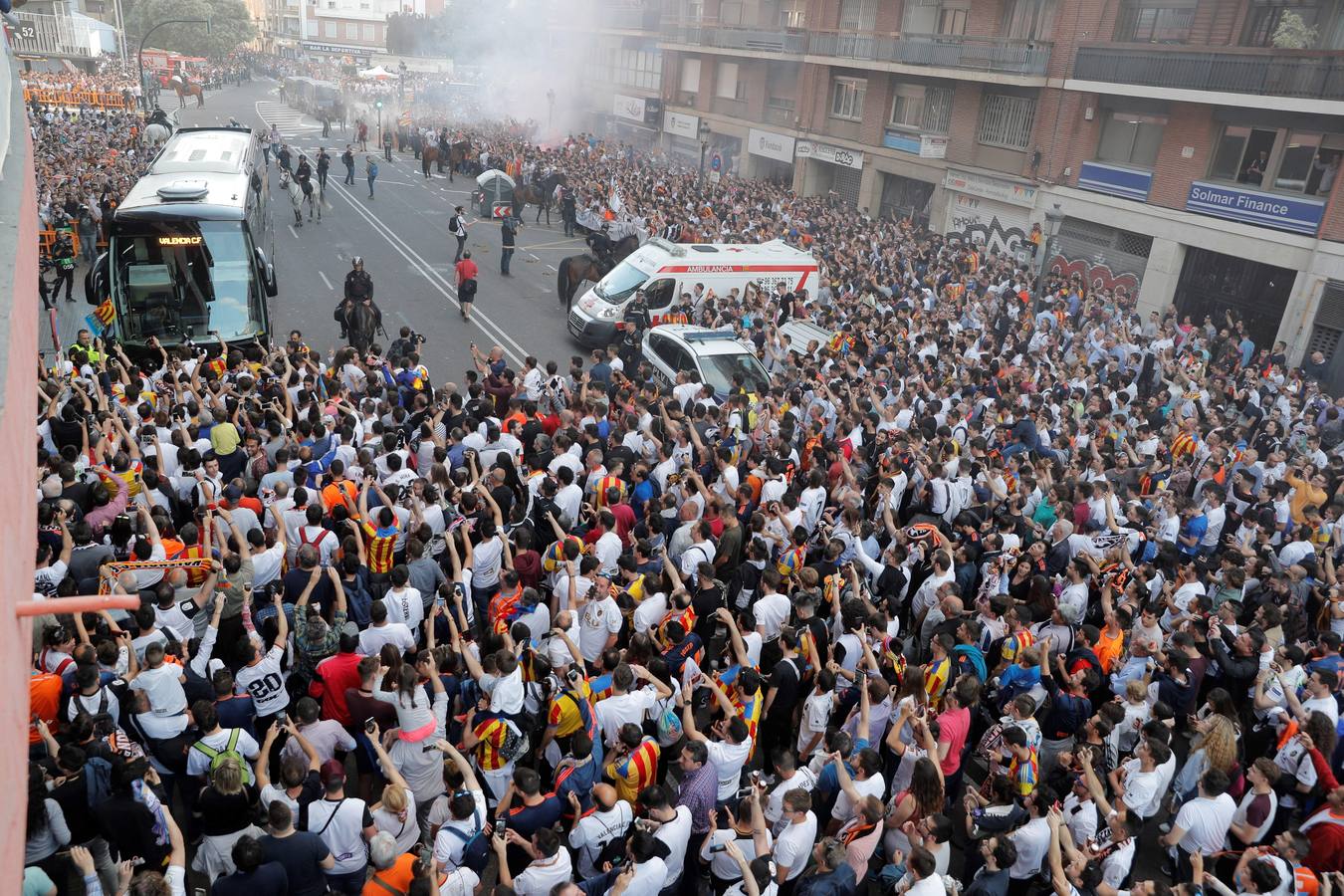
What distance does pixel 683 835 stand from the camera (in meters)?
5.21

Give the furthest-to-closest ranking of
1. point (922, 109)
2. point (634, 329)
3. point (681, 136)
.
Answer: point (681, 136) < point (922, 109) < point (634, 329)

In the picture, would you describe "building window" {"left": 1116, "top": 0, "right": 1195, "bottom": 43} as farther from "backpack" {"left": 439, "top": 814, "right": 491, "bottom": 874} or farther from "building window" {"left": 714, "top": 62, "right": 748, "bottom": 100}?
"backpack" {"left": 439, "top": 814, "right": 491, "bottom": 874}

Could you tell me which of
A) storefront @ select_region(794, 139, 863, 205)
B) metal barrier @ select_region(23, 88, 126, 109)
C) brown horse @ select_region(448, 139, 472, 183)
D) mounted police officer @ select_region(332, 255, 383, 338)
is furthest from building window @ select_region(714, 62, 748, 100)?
metal barrier @ select_region(23, 88, 126, 109)

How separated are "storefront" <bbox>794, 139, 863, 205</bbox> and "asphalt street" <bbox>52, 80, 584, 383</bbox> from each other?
31.3 ft

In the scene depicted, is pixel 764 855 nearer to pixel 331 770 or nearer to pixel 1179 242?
pixel 331 770

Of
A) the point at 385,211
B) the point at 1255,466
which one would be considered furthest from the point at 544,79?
the point at 1255,466

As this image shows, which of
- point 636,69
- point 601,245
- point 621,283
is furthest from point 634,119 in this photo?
point 621,283

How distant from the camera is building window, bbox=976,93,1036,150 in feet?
87.0

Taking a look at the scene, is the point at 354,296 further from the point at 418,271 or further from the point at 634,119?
the point at 634,119

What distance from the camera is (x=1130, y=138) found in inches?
935

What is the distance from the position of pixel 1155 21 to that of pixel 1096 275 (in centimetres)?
606

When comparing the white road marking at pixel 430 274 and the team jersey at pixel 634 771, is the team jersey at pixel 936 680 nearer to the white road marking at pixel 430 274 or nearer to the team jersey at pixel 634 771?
the team jersey at pixel 634 771

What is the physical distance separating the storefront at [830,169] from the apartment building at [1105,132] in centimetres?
7

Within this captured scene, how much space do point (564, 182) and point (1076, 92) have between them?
15.2 metres
